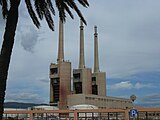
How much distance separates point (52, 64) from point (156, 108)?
2945 inches

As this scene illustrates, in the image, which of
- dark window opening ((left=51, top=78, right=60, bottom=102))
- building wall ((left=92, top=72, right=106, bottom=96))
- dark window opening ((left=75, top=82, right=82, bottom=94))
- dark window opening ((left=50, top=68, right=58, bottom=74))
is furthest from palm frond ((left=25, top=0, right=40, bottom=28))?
building wall ((left=92, top=72, right=106, bottom=96))

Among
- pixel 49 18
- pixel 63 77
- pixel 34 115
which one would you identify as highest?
pixel 63 77

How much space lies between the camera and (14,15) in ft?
47.8

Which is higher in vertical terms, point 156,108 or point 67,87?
point 67,87

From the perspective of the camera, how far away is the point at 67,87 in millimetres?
111125

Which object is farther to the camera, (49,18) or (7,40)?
(49,18)

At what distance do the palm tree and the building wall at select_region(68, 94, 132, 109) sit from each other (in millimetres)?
91470

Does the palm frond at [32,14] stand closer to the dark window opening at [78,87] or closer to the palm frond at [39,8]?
the palm frond at [39,8]

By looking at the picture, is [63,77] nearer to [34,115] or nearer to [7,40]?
[34,115]

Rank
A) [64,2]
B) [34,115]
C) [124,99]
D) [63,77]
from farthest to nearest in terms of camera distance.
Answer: [124,99]
[63,77]
[34,115]
[64,2]

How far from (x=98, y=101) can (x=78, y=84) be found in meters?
10.9

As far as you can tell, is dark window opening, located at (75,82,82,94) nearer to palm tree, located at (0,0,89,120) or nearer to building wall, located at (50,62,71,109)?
building wall, located at (50,62,71,109)

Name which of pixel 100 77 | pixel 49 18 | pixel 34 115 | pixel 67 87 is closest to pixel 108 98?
pixel 100 77

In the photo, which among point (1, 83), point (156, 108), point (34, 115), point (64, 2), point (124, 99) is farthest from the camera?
point (124, 99)
